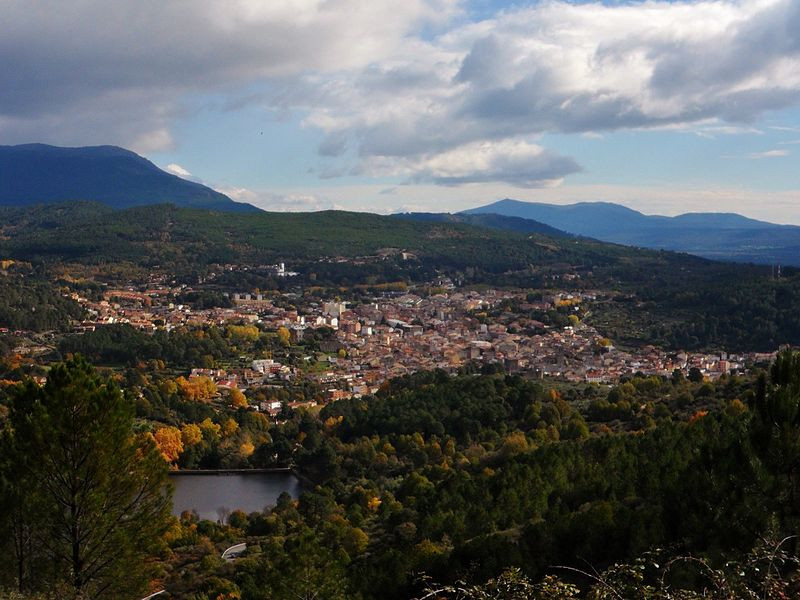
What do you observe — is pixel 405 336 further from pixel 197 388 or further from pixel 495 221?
pixel 495 221

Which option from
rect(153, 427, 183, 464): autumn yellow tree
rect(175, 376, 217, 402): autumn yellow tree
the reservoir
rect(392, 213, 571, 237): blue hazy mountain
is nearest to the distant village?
rect(175, 376, 217, 402): autumn yellow tree

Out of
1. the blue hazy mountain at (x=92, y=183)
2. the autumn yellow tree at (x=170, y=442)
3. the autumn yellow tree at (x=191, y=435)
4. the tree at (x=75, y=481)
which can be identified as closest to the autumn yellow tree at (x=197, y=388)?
the autumn yellow tree at (x=191, y=435)

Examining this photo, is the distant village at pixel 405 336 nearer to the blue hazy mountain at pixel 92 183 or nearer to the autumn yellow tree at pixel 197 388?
the autumn yellow tree at pixel 197 388

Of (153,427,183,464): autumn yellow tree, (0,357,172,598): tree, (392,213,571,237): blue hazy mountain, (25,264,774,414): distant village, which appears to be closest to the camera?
(0,357,172,598): tree

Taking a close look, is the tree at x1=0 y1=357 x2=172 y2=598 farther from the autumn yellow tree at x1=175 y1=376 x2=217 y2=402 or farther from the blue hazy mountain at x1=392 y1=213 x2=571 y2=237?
the blue hazy mountain at x1=392 y1=213 x2=571 y2=237

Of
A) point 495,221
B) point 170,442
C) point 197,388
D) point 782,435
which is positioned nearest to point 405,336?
point 197,388

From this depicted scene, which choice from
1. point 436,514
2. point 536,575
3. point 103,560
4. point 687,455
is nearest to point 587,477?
point 687,455
